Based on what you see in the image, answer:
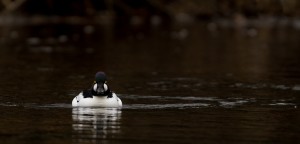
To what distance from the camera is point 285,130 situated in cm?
2194

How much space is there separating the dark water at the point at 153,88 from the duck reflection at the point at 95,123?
0.02 meters

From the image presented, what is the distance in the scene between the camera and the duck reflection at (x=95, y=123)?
67.9 feet

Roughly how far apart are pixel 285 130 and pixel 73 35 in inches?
1478

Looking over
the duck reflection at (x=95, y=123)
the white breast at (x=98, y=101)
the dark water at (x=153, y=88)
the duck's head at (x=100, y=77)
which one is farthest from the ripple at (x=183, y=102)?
the duck's head at (x=100, y=77)

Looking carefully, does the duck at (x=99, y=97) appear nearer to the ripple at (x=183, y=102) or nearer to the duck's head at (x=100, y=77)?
the duck's head at (x=100, y=77)

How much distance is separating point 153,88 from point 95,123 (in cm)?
816

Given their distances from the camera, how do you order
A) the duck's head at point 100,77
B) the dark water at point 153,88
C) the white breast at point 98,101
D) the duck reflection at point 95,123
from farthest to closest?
1. the white breast at point 98,101
2. the duck's head at point 100,77
3. the dark water at point 153,88
4. the duck reflection at point 95,123

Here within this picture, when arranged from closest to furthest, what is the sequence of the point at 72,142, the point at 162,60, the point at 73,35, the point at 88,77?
the point at 72,142 < the point at 88,77 < the point at 162,60 < the point at 73,35

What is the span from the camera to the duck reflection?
20703 millimetres

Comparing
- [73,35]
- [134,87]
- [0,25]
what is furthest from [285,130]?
[0,25]

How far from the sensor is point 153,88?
101 ft

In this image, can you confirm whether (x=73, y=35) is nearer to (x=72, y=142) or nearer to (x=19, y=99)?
(x=19, y=99)

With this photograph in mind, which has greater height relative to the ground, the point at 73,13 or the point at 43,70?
the point at 73,13

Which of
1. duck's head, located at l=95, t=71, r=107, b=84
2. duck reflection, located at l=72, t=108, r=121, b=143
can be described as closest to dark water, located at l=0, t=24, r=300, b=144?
duck reflection, located at l=72, t=108, r=121, b=143
